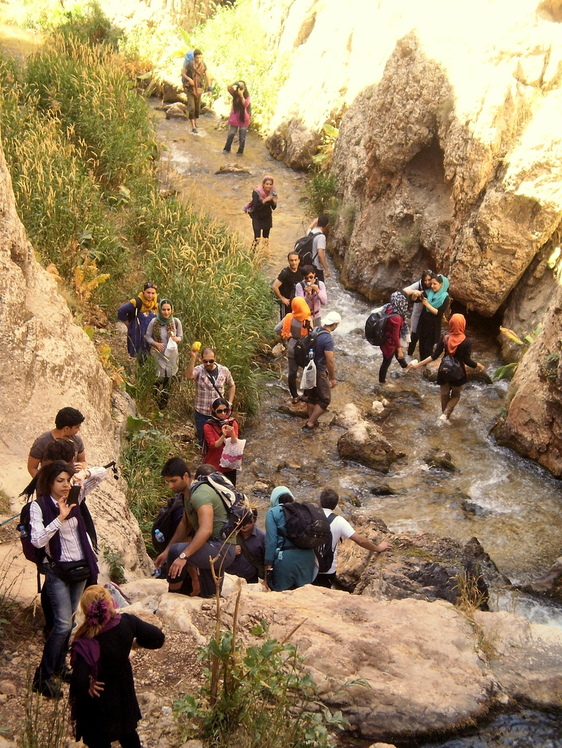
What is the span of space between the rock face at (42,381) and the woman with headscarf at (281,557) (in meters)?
→ 1.11

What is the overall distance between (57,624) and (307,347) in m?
5.66

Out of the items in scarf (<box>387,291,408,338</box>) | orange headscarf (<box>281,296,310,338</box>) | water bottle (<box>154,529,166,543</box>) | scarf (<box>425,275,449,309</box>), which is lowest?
water bottle (<box>154,529,166,543</box>)

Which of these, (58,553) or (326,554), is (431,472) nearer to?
(326,554)

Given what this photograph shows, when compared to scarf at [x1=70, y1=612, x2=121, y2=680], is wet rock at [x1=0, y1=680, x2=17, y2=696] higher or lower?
lower

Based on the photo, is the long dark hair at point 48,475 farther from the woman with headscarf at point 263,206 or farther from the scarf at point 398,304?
the woman with headscarf at point 263,206

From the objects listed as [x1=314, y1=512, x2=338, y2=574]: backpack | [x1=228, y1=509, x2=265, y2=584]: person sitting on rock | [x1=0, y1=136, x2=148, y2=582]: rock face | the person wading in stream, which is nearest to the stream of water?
the person wading in stream

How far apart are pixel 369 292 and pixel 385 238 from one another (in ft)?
3.08

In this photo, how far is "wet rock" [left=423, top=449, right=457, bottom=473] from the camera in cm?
934

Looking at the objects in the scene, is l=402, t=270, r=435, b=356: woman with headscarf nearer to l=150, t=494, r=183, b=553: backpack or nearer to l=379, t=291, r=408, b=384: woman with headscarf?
l=379, t=291, r=408, b=384: woman with headscarf

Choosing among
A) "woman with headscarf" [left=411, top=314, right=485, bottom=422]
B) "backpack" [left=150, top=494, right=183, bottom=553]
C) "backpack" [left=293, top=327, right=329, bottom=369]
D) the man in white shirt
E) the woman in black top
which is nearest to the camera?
"backpack" [left=150, top=494, right=183, bottom=553]

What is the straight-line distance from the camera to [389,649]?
5.13m

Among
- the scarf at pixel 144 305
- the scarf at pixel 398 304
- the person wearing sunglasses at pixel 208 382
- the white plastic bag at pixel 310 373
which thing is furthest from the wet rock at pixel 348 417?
the scarf at pixel 144 305

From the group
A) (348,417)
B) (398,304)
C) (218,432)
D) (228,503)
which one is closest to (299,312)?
(398,304)

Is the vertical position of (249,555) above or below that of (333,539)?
below
